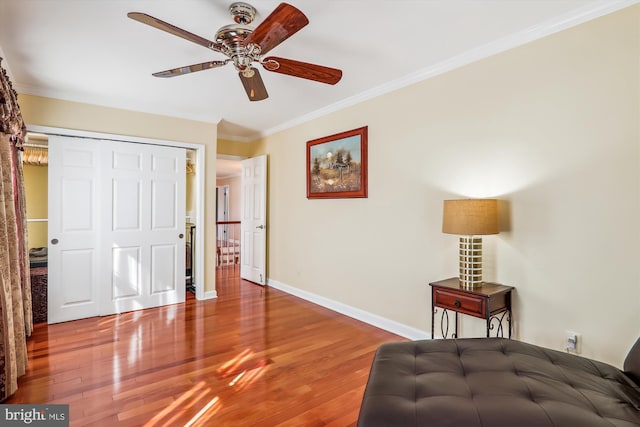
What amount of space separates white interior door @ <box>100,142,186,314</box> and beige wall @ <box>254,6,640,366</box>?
2362 millimetres

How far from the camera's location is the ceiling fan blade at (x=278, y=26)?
1655mm

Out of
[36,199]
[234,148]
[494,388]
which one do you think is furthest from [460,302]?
[36,199]

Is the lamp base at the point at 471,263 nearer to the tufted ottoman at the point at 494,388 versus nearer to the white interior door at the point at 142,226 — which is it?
the tufted ottoman at the point at 494,388

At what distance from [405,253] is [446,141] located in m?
1.13

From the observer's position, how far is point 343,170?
3.98 meters

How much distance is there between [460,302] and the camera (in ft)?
8.17

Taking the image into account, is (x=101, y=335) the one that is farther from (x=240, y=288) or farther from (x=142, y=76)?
(x=142, y=76)

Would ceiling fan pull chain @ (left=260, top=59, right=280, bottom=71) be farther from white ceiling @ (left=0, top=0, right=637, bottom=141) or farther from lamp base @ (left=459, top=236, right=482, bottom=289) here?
lamp base @ (left=459, top=236, right=482, bottom=289)

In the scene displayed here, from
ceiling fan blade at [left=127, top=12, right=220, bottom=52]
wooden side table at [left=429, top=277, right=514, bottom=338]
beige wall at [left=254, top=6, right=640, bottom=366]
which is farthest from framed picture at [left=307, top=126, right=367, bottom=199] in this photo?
ceiling fan blade at [left=127, top=12, right=220, bottom=52]

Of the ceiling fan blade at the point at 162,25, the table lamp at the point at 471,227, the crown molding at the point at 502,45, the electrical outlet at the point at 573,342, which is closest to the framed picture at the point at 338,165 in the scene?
the crown molding at the point at 502,45

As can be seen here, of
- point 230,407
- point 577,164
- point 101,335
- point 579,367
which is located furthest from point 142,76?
point 579,367

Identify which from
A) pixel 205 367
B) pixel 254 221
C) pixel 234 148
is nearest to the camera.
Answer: pixel 205 367

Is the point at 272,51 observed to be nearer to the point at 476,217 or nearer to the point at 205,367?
the point at 476,217

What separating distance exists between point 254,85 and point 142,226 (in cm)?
256
